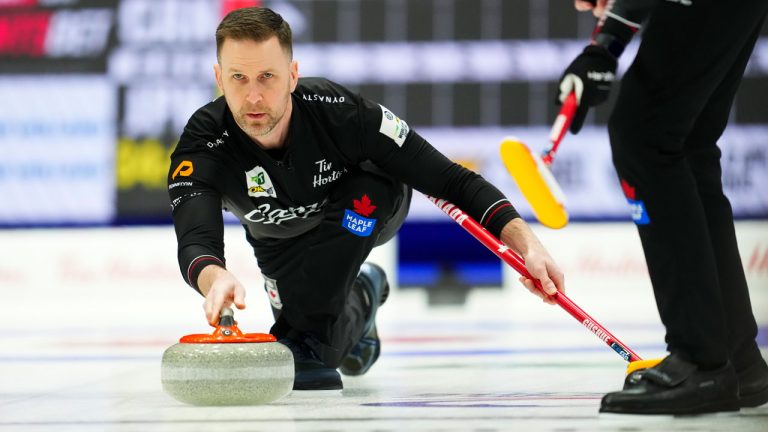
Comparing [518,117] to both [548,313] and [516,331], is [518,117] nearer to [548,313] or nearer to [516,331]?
[548,313]

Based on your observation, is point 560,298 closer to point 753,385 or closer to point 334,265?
point 753,385

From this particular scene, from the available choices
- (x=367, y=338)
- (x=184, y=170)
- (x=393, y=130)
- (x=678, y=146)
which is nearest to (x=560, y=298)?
(x=678, y=146)

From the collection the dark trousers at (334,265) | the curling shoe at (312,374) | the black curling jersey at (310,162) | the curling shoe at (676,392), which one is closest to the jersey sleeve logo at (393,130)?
the black curling jersey at (310,162)

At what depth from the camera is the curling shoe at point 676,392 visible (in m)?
1.95

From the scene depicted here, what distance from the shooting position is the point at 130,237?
305 inches

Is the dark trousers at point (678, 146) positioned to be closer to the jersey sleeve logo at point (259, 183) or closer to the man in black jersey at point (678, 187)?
the man in black jersey at point (678, 187)

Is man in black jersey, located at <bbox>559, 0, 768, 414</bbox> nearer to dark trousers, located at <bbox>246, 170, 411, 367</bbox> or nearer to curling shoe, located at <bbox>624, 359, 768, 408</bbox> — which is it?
curling shoe, located at <bbox>624, 359, 768, 408</bbox>

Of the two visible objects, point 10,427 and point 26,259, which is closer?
point 10,427

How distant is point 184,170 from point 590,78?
96cm

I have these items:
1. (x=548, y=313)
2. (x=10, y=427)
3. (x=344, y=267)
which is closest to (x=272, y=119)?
(x=344, y=267)

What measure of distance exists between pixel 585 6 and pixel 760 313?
4.37 meters

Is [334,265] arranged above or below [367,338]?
above

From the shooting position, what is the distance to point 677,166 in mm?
2041

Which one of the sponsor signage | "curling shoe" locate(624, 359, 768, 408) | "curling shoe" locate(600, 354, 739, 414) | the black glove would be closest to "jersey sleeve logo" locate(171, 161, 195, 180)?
the black glove
